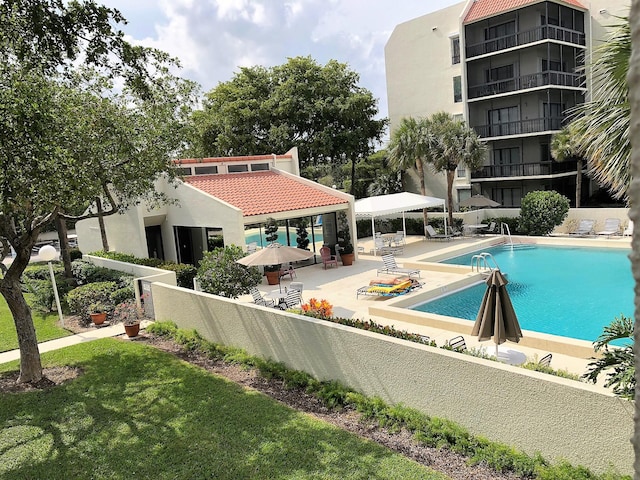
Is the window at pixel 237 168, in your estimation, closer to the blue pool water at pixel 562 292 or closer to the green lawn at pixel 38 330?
the green lawn at pixel 38 330

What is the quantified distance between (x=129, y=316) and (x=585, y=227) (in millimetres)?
24437

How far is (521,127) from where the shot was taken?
116ft

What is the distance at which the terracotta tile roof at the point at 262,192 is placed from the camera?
879 inches

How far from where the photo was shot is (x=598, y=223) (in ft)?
91.8

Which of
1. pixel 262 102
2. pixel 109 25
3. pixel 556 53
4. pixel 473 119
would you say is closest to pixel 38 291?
pixel 109 25

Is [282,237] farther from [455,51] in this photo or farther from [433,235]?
[455,51]

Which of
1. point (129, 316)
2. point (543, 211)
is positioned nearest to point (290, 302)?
point (129, 316)

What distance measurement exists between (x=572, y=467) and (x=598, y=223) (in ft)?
80.7

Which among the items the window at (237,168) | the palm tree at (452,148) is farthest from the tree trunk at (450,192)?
the window at (237,168)

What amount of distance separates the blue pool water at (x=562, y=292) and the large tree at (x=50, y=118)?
1109cm

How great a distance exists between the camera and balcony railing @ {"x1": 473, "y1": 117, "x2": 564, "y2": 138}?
34.3 meters

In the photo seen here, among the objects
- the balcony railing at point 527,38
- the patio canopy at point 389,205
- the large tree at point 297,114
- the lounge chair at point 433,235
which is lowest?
the lounge chair at point 433,235

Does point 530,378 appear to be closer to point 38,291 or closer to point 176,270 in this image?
point 176,270

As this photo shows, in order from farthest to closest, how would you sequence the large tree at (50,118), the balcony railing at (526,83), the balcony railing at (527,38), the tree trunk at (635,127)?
1. the balcony railing at (526,83)
2. the balcony railing at (527,38)
3. the large tree at (50,118)
4. the tree trunk at (635,127)
